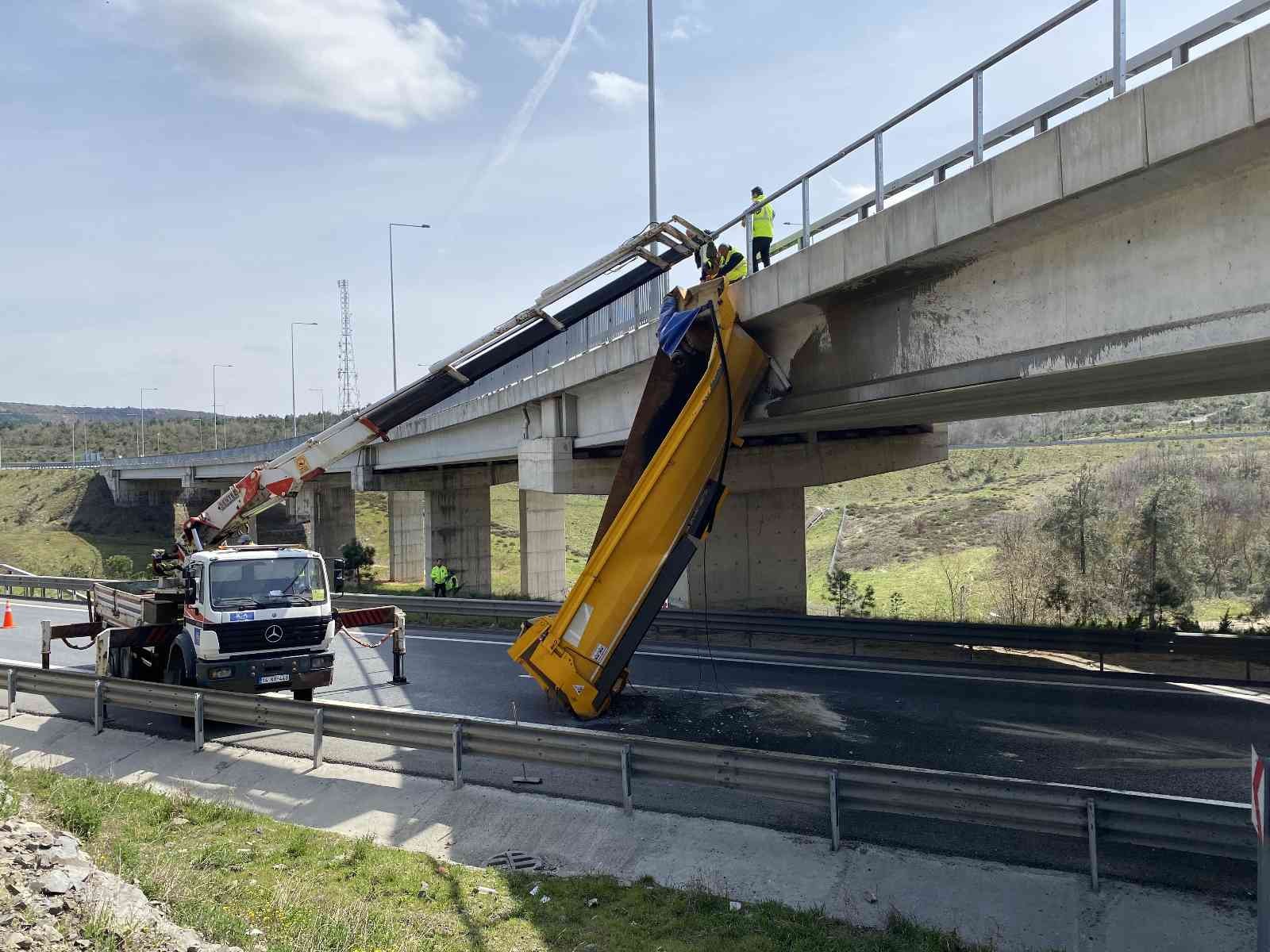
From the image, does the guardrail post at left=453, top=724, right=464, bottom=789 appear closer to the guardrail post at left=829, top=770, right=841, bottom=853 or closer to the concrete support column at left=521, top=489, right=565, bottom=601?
the guardrail post at left=829, top=770, right=841, bottom=853

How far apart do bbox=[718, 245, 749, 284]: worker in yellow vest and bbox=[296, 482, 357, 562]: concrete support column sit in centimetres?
3694

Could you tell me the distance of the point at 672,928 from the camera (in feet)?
21.4

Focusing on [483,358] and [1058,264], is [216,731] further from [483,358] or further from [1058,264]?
[1058,264]

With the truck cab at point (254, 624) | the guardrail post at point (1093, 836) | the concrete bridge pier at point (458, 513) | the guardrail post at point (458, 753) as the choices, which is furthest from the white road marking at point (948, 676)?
the concrete bridge pier at point (458, 513)

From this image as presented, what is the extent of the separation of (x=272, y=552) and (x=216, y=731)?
8.00ft

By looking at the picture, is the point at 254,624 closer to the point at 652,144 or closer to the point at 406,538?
the point at 652,144

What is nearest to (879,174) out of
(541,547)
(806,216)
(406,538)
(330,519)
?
(806,216)

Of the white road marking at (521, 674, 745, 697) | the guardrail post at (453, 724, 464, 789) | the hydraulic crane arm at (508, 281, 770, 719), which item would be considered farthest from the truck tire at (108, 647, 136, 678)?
the white road marking at (521, 674, 745, 697)

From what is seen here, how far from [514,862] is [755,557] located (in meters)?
13.2

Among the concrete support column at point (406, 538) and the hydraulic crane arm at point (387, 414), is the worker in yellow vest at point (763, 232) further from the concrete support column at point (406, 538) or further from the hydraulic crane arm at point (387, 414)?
the concrete support column at point (406, 538)

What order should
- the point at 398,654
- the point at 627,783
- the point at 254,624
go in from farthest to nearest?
the point at 398,654
the point at 254,624
the point at 627,783

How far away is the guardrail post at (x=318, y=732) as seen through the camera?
33.7 feet

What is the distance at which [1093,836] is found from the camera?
6824mm

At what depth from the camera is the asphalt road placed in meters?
8.95
